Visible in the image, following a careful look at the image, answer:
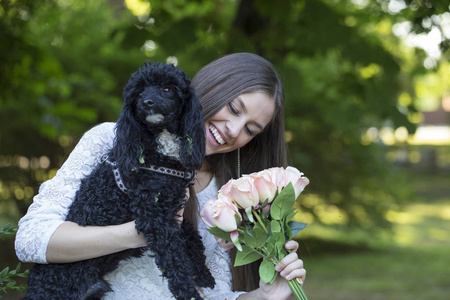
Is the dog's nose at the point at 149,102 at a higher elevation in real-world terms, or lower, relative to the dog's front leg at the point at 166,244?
higher

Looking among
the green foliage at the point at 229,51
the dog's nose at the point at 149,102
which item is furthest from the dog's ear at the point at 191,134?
the green foliage at the point at 229,51

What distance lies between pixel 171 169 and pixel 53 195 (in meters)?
0.49

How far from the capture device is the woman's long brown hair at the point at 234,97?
2266 mm

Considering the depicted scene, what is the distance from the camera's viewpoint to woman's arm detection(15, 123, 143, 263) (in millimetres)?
1777

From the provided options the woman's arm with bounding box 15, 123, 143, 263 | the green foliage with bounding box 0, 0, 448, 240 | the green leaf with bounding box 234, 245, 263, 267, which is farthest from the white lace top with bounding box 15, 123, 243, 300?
the green foliage with bounding box 0, 0, 448, 240

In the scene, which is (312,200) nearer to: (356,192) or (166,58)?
(356,192)

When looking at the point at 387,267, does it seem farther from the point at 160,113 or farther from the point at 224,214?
the point at 160,113

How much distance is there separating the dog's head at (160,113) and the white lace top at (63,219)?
349mm

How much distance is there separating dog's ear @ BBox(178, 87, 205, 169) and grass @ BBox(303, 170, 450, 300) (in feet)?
18.5

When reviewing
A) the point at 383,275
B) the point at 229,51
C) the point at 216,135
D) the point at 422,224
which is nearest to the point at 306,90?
the point at 229,51

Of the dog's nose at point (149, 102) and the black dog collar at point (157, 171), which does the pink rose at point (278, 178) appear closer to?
the black dog collar at point (157, 171)

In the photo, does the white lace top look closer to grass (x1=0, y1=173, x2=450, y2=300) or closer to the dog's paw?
the dog's paw

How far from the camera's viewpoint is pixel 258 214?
1.89 meters

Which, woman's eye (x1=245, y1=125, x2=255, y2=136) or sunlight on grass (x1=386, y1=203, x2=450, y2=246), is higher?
sunlight on grass (x1=386, y1=203, x2=450, y2=246)
